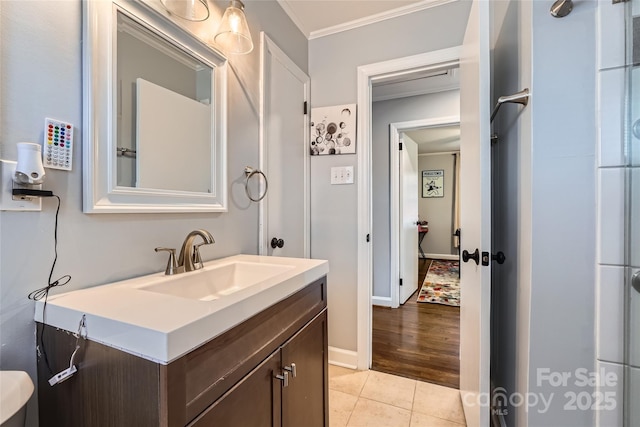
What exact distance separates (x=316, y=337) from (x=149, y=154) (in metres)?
0.97

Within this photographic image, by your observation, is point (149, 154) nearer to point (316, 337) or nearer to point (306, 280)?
point (306, 280)

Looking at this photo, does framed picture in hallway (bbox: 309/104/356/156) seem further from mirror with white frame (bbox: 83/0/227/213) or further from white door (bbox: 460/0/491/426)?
mirror with white frame (bbox: 83/0/227/213)

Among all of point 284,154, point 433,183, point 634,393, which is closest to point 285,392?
point 634,393

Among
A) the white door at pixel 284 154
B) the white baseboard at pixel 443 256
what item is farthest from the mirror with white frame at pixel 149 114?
the white baseboard at pixel 443 256

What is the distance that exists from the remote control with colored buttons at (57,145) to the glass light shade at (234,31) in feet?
2.59

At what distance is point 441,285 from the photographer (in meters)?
4.02

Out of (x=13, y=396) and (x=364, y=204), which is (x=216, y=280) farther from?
(x=364, y=204)

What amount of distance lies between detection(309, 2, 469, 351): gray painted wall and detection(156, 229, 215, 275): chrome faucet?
1.16 metres

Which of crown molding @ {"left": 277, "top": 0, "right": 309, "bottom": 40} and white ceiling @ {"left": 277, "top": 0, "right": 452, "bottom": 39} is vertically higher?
white ceiling @ {"left": 277, "top": 0, "right": 452, "bottom": 39}

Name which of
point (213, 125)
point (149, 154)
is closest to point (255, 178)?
point (213, 125)

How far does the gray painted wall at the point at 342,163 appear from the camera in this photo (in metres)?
1.95

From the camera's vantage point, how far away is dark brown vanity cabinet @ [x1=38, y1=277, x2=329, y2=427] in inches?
21.5

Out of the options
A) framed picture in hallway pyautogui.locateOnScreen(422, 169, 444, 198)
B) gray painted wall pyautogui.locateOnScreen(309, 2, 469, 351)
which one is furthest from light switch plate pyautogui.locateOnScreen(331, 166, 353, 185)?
framed picture in hallway pyautogui.locateOnScreen(422, 169, 444, 198)

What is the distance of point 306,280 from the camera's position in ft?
3.43
